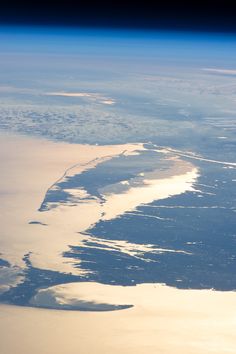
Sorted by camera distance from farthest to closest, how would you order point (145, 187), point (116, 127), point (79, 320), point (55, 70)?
1. point (55, 70)
2. point (116, 127)
3. point (145, 187)
4. point (79, 320)

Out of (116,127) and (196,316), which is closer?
(196,316)

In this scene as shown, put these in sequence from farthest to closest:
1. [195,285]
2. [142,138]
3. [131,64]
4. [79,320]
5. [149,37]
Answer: [149,37] → [131,64] → [142,138] → [195,285] → [79,320]

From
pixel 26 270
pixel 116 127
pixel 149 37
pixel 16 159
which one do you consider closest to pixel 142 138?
pixel 116 127

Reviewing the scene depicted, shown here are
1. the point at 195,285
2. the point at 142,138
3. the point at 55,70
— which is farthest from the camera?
the point at 55,70

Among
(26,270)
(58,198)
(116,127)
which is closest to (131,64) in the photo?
(116,127)

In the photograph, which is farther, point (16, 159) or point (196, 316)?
point (16, 159)

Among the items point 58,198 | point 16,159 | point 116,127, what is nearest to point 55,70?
point 116,127

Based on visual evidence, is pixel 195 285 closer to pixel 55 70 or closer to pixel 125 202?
pixel 125 202

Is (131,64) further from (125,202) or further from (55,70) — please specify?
(125,202)

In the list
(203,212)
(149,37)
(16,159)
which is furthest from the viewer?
(149,37)
